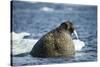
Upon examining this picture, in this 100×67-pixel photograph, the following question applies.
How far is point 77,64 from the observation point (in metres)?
2.57

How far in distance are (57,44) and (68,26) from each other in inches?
8.9

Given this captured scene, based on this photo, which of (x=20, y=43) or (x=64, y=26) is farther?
(x=64, y=26)

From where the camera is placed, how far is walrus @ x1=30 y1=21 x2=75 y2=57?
94.0 inches

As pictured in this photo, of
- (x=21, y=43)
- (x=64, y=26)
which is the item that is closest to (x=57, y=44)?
(x=64, y=26)

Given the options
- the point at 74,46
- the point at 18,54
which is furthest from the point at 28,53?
the point at 74,46

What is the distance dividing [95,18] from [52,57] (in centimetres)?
68

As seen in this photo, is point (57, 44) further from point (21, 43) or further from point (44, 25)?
point (21, 43)

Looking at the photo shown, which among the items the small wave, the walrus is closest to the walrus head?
the walrus

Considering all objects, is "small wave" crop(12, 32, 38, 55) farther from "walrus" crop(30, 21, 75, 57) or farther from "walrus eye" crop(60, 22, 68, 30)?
"walrus eye" crop(60, 22, 68, 30)

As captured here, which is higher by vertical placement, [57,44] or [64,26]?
[64,26]

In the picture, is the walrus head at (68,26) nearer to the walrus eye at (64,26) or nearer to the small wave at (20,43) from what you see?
the walrus eye at (64,26)

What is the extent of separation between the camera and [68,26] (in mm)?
2525

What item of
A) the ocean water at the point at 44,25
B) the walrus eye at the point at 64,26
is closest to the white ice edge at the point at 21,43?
the ocean water at the point at 44,25

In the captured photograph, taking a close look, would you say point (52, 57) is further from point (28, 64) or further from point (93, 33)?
point (93, 33)
